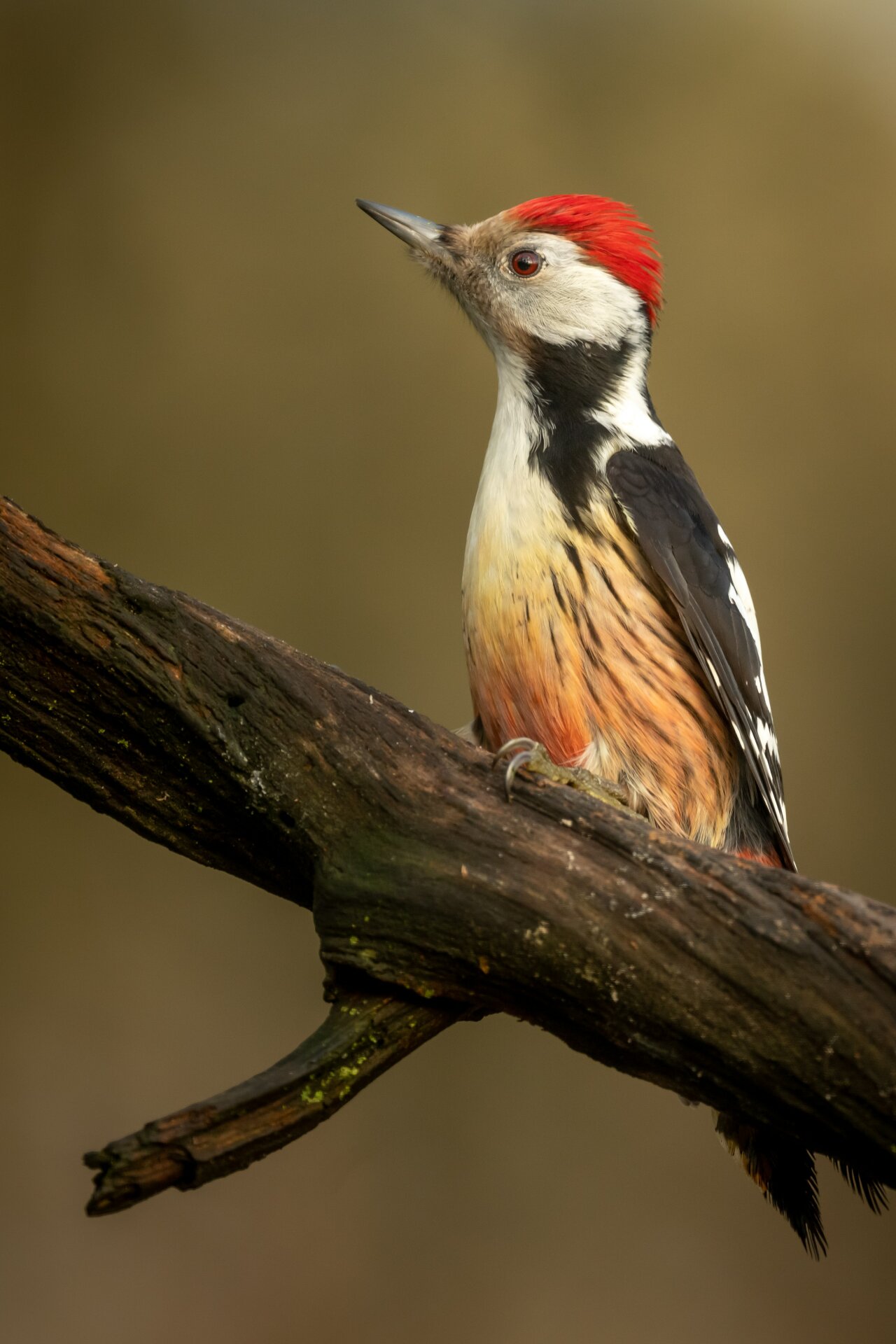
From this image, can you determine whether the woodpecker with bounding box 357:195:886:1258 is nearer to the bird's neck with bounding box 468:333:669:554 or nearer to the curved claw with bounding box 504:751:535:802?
the bird's neck with bounding box 468:333:669:554

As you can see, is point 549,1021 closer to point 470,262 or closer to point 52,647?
point 52,647

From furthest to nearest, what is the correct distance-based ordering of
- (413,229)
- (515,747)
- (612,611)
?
(413,229) → (612,611) → (515,747)

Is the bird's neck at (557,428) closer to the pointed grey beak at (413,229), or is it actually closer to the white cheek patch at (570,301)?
the white cheek patch at (570,301)

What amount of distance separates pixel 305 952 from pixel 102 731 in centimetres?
189

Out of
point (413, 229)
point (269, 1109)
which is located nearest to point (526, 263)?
point (413, 229)

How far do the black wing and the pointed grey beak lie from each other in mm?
585

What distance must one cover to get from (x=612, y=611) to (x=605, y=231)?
74 cm

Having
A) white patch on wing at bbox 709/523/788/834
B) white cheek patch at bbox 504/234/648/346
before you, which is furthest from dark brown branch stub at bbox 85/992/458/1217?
white cheek patch at bbox 504/234/648/346

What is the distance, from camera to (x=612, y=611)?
183 centimetres

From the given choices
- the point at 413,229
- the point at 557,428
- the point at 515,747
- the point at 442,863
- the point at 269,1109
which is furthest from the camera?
the point at 413,229

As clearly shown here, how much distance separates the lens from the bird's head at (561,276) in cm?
209

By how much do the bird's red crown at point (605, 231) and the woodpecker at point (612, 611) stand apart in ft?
0.32

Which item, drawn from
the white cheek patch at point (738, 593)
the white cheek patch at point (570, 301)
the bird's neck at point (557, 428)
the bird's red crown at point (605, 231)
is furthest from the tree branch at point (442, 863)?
the bird's red crown at point (605, 231)

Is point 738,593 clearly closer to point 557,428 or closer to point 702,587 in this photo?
point 702,587
